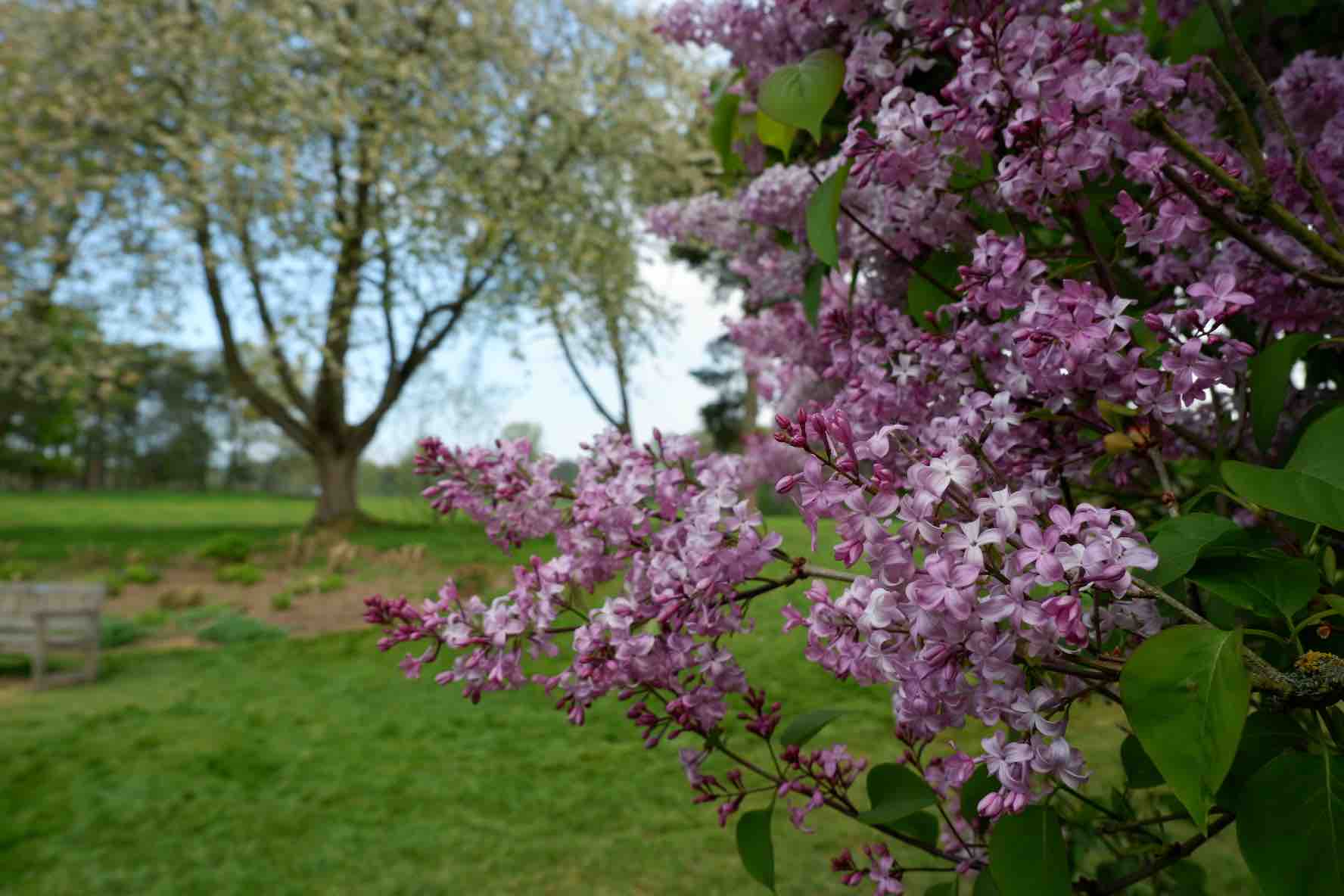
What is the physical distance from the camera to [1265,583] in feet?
3.01

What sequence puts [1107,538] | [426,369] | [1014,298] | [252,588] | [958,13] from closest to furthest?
[1107,538], [1014,298], [958,13], [252,588], [426,369]

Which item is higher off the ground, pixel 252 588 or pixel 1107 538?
pixel 1107 538

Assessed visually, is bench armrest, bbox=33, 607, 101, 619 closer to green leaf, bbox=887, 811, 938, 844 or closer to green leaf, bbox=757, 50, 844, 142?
green leaf, bbox=887, 811, 938, 844

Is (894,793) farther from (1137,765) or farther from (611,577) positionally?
(611,577)

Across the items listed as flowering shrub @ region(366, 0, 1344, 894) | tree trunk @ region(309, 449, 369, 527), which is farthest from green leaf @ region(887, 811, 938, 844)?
tree trunk @ region(309, 449, 369, 527)

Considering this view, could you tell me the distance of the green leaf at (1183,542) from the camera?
0.90m

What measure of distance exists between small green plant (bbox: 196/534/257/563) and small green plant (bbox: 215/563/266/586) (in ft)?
3.14

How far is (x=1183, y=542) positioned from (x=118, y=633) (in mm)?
9819

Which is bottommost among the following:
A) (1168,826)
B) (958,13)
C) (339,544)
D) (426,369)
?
(1168,826)

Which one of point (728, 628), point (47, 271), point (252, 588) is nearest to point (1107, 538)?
point (728, 628)

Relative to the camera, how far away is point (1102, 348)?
1.06m

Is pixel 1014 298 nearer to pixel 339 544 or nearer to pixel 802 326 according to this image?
pixel 802 326

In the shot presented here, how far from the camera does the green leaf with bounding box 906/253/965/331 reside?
1627 mm

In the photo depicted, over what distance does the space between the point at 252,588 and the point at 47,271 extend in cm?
676
